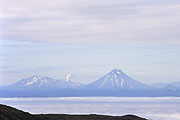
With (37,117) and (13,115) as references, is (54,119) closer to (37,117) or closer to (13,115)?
(37,117)

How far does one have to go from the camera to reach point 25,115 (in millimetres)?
107125

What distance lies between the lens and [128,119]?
122 metres

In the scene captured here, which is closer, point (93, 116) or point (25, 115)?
point (25, 115)

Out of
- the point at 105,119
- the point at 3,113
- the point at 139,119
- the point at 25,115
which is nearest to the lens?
the point at 3,113

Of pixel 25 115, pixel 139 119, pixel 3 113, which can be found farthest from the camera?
pixel 139 119

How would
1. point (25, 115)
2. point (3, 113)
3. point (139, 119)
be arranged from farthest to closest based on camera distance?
point (139, 119), point (25, 115), point (3, 113)

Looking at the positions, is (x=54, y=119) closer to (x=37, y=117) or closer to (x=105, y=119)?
(x=37, y=117)

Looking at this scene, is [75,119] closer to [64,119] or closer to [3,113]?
[64,119]

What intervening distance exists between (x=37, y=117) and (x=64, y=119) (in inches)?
263

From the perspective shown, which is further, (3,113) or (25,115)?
(25,115)

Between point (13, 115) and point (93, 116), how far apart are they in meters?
29.0

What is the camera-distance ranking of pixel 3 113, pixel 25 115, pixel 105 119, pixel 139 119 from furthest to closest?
pixel 139 119 → pixel 105 119 → pixel 25 115 → pixel 3 113

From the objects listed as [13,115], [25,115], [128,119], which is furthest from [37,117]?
[128,119]

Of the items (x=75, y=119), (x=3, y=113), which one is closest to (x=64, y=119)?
(x=75, y=119)
